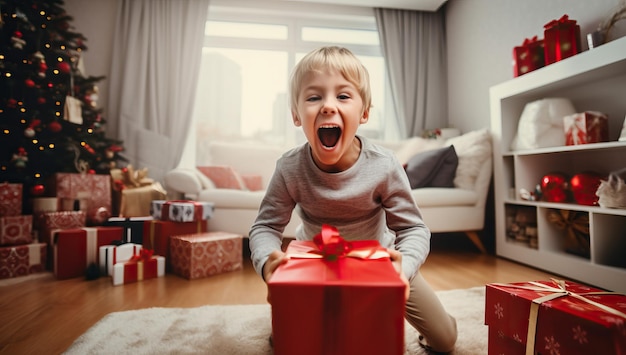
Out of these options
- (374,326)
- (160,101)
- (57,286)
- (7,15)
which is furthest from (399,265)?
(160,101)

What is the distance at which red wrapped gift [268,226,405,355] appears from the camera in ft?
1.54

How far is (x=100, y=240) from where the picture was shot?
77.0 inches

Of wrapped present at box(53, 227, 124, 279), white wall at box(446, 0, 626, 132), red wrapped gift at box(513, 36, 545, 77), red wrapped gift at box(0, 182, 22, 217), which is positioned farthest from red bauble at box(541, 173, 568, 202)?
red wrapped gift at box(0, 182, 22, 217)

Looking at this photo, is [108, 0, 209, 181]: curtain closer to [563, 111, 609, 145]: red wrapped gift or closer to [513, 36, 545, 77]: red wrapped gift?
[513, 36, 545, 77]: red wrapped gift

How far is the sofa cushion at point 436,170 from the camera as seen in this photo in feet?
8.17

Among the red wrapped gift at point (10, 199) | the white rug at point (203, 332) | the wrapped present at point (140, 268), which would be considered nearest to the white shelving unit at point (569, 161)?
the white rug at point (203, 332)

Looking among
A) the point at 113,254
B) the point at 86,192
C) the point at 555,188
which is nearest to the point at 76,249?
the point at 113,254

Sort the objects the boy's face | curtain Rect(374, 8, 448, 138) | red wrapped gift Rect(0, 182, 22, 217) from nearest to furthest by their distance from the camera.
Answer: the boy's face
red wrapped gift Rect(0, 182, 22, 217)
curtain Rect(374, 8, 448, 138)

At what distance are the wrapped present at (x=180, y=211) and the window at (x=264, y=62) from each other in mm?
1566

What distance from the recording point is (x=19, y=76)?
2277 mm

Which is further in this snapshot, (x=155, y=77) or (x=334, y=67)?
(x=155, y=77)

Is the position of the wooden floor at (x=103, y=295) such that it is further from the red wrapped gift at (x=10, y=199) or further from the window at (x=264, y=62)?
the window at (x=264, y=62)

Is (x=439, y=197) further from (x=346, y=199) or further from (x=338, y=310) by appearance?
(x=338, y=310)

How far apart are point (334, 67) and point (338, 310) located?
1.70 feet
